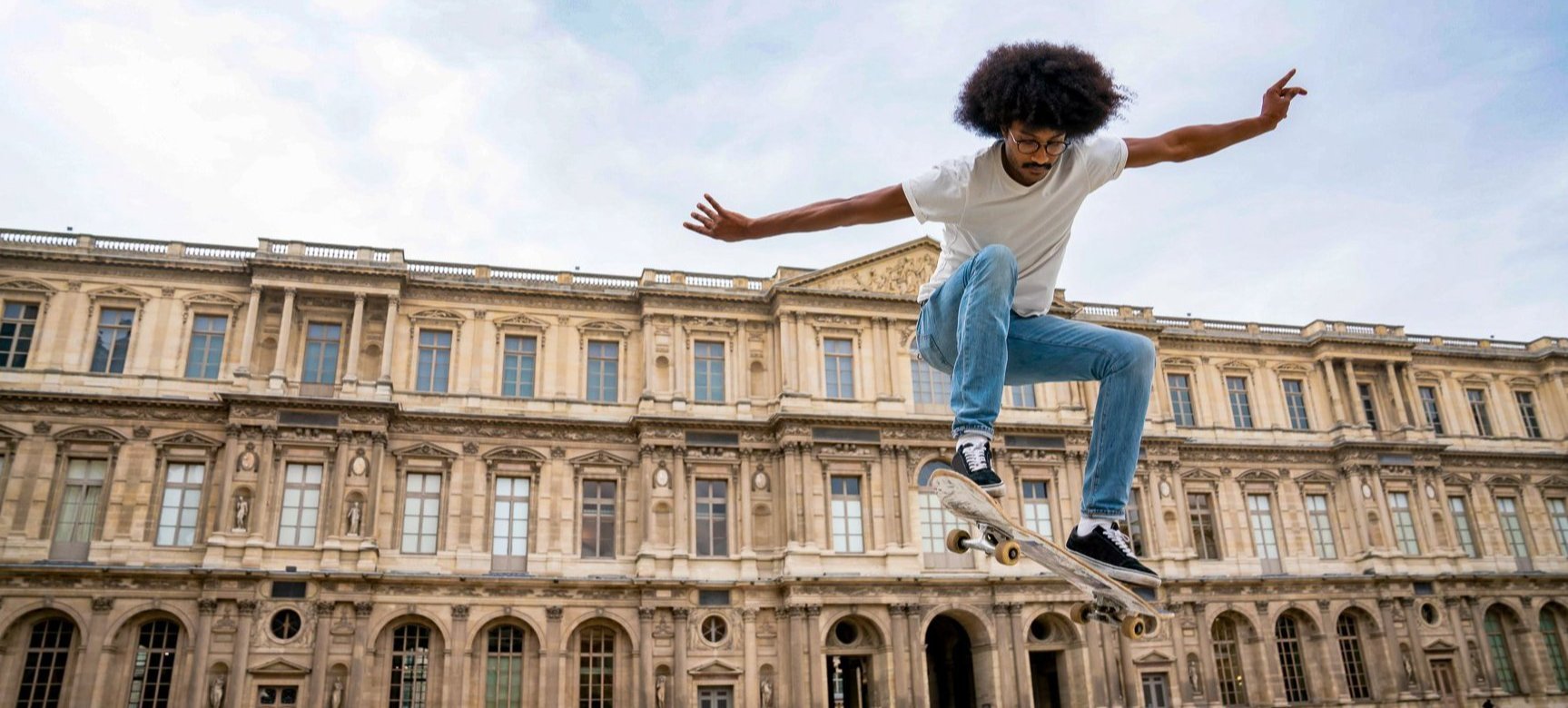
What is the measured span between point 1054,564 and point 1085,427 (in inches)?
1095

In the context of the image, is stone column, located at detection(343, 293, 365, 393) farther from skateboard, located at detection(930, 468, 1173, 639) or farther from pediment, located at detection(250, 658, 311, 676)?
skateboard, located at detection(930, 468, 1173, 639)

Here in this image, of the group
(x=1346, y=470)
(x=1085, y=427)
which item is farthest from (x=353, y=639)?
(x=1346, y=470)

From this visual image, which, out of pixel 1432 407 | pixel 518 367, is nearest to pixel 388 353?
pixel 518 367

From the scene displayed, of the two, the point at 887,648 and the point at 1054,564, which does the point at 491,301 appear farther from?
the point at 1054,564

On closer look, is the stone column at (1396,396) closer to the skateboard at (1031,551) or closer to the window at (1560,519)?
the window at (1560,519)

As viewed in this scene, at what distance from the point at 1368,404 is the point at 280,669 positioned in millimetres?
32788

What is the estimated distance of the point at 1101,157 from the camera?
14.3ft

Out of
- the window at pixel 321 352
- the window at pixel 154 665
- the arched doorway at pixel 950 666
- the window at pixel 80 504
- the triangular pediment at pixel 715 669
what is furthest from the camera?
the arched doorway at pixel 950 666

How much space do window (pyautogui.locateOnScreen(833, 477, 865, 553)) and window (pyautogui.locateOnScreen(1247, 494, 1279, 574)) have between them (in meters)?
12.8

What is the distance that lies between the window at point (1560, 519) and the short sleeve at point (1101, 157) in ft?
136

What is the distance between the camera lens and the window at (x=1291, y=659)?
107 ft

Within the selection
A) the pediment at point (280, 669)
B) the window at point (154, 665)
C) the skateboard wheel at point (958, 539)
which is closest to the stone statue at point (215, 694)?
the pediment at point (280, 669)

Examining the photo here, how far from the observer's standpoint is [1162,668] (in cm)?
3095

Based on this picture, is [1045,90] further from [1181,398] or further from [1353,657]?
[1353,657]
